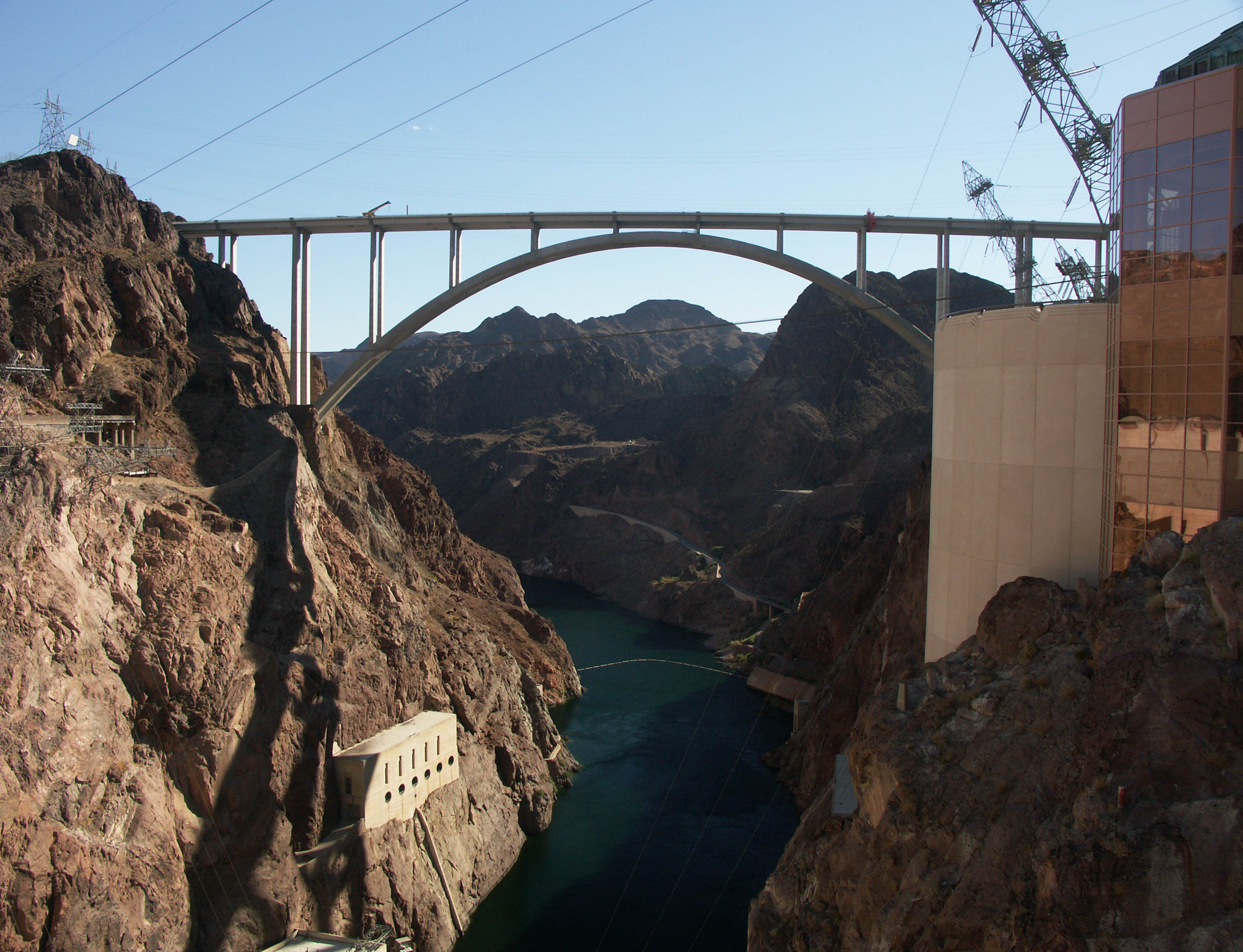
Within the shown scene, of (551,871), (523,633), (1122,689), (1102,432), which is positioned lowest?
(551,871)

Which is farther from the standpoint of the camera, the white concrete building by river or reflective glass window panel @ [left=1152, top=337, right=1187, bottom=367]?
the white concrete building by river

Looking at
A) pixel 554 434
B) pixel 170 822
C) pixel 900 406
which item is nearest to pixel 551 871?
pixel 170 822

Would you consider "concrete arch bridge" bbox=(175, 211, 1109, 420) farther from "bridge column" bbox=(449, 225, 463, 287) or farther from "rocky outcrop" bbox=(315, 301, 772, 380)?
"rocky outcrop" bbox=(315, 301, 772, 380)

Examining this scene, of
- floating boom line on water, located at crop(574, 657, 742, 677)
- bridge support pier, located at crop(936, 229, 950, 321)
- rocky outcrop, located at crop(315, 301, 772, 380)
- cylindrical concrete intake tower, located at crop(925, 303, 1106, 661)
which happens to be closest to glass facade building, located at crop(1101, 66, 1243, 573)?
cylindrical concrete intake tower, located at crop(925, 303, 1106, 661)

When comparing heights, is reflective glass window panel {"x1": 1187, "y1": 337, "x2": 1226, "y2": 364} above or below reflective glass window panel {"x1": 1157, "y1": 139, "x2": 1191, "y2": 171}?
below

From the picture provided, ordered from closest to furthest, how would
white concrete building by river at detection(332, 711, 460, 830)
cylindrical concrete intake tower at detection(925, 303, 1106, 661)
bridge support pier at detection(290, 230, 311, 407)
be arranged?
cylindrical concrete intake tower at detection(925, 303, 1106, 661) < white concrete building by river at detection(332, 711, 460, 830) < bridge support pier at detection(290, 230, 311, 407)

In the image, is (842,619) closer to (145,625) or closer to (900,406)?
(145,625)
